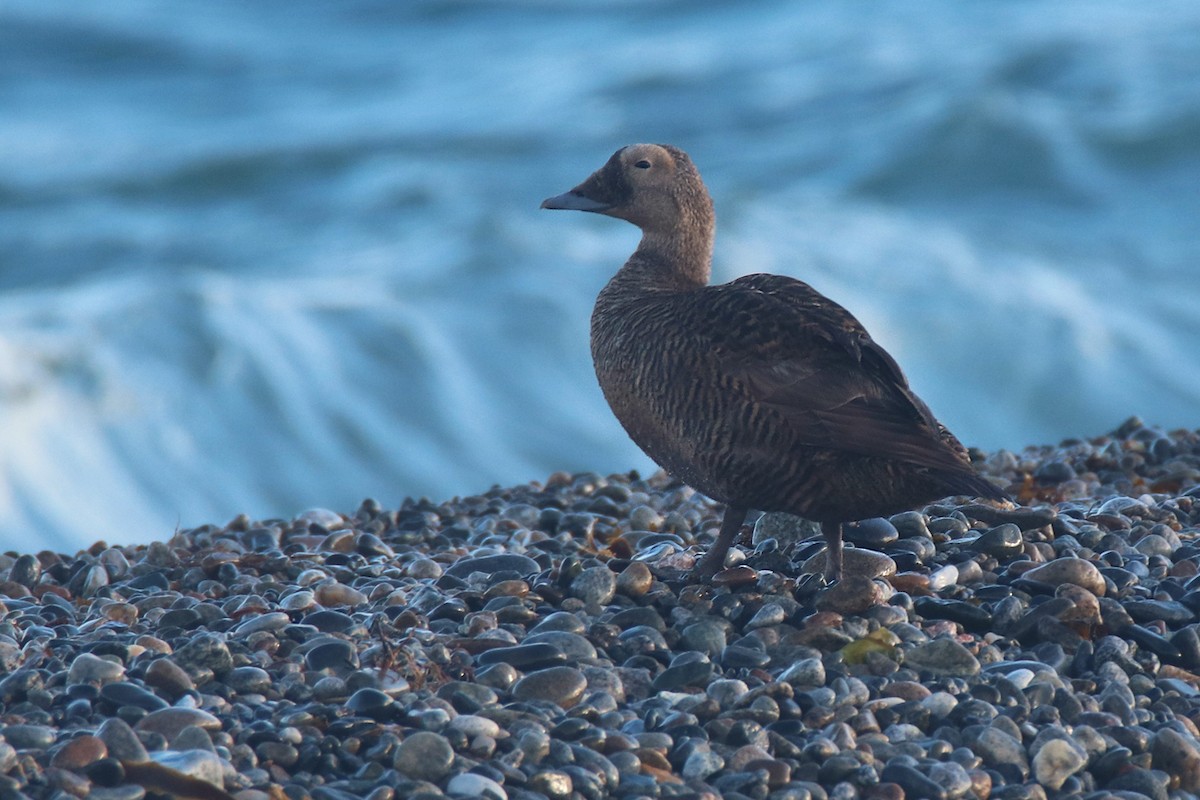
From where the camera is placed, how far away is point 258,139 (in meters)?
16.9

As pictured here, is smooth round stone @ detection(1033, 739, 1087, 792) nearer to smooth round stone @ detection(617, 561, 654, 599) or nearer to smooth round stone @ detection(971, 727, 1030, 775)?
smooth round stone @ detection(971, 727, 1030, 775)

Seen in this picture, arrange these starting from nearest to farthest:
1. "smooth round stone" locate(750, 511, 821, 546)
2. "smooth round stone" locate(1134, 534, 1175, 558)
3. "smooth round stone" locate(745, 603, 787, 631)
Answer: "smooth round stone" locate(745, 603, 787, 631)
"smooth round stone" locate(1134, 534, 1175, 558)
"smooth round stone" locate(750, 511, 821, 546)

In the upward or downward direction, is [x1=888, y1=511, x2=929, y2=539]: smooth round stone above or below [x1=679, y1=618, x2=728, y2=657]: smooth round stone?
above

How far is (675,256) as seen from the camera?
5.39 m

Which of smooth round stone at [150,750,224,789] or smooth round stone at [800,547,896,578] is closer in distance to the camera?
smooth round stone at [150,750,224,789]

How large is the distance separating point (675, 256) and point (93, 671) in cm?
249

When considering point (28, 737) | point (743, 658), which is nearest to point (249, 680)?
point (28, 737)

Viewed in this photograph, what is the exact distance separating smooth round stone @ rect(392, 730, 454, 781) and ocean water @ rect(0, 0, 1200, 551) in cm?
715

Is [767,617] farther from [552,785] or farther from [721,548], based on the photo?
[552,785]

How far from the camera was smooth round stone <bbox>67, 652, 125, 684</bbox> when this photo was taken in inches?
150

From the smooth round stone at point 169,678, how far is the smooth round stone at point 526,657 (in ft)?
2.42

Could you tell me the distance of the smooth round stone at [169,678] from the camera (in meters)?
3.77

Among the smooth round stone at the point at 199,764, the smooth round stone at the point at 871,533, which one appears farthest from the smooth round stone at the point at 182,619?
the smooth round stone at the point at 871,533

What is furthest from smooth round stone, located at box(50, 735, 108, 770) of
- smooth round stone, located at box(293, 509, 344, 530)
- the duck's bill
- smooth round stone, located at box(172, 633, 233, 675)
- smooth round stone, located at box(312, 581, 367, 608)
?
smooth round stone, located at box(293, 509, 344, 530)
